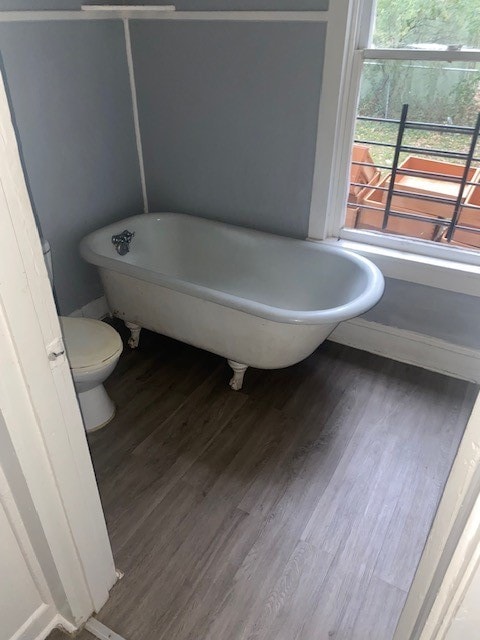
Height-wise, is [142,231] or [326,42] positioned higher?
[326,42]

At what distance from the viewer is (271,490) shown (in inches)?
71.8

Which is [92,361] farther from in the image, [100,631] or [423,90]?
[423,90]

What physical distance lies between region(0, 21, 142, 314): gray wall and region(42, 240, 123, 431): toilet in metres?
0.50

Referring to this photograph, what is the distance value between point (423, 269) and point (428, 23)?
101cm

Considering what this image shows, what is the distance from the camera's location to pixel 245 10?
219 cm

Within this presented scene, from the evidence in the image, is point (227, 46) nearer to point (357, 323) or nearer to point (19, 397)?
point (357, 323)

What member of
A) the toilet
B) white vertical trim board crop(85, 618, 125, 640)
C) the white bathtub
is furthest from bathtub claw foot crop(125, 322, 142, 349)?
white vertical trim board crop(85, 618, 125, 640)

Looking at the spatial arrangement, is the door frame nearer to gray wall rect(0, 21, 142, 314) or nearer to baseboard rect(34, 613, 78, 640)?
baseboard rect(34, 613, 78, 640)

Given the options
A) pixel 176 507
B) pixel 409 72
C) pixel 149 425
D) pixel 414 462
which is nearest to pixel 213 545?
pixel 176 507

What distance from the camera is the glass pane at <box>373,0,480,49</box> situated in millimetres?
1866

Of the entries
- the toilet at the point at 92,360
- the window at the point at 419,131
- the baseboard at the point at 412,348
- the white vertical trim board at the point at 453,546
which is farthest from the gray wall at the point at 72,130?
the white vertical trim board at the point at 453,546

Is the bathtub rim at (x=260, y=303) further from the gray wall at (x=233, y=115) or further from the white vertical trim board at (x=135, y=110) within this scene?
the white vertical trim board at (x=135, y=110)

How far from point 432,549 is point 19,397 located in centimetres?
84

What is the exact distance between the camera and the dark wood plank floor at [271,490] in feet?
4.82
